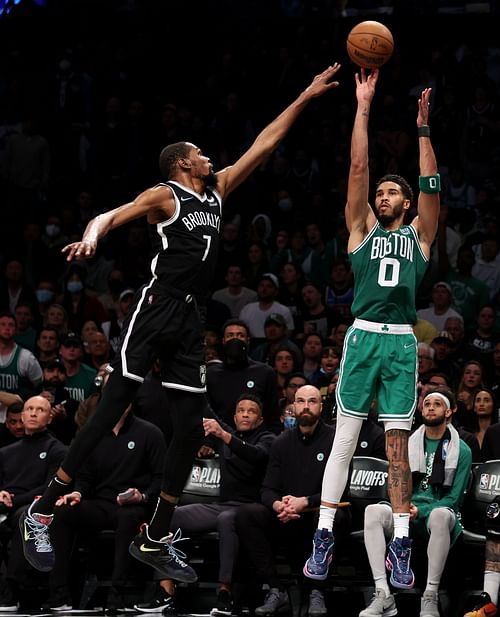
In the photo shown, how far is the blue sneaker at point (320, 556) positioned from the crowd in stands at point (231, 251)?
4.59 ft

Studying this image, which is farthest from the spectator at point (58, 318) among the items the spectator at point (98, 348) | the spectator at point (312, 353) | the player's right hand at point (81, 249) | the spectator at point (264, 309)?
the player's right hand at point (81, 249)

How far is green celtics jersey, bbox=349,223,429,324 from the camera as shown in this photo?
8250mm

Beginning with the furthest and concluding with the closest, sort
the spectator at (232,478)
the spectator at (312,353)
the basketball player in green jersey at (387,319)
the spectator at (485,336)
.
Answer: the spectator at (485,336) < the spectator at (312,353) < the spectator at (232,478) < the basketball player in green jersey at (387,319)

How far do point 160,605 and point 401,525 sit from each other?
2296 mm

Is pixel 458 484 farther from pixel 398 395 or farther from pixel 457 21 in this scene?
pixel 457 21

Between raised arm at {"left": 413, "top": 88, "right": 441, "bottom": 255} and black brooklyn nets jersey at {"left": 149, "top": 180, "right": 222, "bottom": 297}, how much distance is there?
1.45 metres

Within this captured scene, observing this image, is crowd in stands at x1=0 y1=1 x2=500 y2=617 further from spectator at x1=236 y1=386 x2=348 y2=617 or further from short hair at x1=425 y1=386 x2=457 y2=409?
short hair at x1=425 y1=386 x2=457 y2=409

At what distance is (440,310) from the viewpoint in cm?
1317

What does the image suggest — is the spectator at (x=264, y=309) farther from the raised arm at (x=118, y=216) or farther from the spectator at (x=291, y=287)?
the raised arm at (x=118, y=216)

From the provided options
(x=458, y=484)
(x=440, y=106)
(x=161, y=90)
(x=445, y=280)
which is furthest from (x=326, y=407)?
(x=161, y=90)

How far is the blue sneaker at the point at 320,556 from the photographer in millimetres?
8461

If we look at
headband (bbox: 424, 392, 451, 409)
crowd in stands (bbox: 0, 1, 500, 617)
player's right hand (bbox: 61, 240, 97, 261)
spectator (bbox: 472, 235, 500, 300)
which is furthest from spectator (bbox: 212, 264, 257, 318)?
player's right hand (bbox: 61, 240, 97, 261)

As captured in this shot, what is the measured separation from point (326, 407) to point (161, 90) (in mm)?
9117

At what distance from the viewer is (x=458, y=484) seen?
9.86 m
